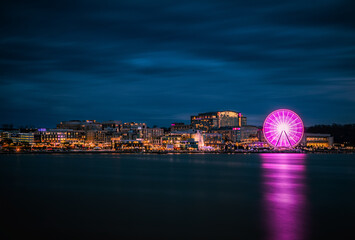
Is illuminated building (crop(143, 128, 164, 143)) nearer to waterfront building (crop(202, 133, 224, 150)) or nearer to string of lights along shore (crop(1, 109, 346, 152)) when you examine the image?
string of lights along shore (crop(1, 109, 346, 152))

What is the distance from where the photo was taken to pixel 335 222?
16.1 metres

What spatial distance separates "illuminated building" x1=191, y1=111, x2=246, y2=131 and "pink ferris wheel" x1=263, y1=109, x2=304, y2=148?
237 feet

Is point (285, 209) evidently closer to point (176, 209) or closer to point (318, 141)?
point (176, 209)

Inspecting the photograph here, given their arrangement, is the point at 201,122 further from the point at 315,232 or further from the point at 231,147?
the point at 315,232

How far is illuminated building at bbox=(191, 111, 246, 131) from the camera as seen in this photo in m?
147

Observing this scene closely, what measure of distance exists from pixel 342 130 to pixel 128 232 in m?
127

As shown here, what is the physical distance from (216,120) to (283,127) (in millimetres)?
76497

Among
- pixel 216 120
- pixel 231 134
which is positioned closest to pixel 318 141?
pixel 231 134

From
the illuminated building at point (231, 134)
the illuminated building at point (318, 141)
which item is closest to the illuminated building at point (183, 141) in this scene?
the illuminated building at point (231, 134)

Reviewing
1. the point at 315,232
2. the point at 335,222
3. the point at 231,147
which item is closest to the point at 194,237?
the point at 315,232

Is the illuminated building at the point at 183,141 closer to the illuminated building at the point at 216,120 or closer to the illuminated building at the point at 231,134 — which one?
the illuminated building at the point at 231,134

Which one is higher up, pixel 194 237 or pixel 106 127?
pixel 106 127

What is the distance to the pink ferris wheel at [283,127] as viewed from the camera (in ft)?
229

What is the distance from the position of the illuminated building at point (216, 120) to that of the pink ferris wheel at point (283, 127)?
7227 cm
